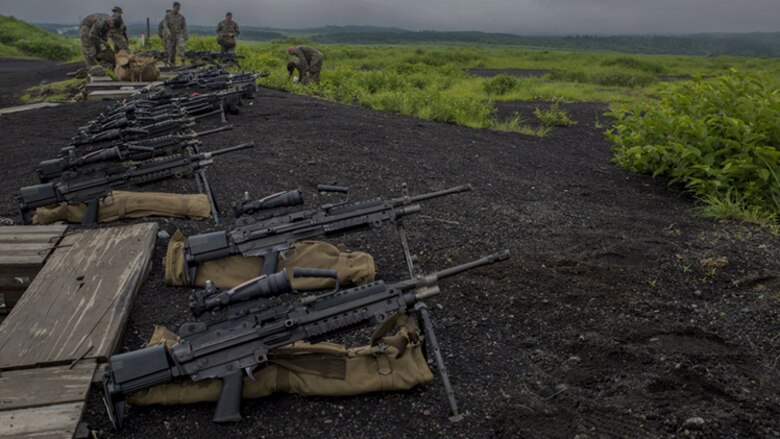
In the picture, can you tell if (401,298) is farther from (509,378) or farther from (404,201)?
(404,201)

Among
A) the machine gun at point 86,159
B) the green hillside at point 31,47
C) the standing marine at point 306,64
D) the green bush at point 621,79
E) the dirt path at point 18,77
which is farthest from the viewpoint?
the green hillside at point 31,47

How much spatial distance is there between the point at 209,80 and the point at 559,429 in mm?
10283

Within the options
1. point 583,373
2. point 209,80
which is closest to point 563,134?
point 209,80

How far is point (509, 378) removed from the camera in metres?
3.67

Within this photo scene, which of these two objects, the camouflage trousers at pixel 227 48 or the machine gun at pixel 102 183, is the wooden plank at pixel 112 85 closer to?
the camouflage trousers at pixel 227 48

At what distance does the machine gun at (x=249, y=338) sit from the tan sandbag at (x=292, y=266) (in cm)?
151

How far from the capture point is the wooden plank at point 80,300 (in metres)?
3.73

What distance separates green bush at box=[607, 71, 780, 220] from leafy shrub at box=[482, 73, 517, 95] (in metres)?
10.9

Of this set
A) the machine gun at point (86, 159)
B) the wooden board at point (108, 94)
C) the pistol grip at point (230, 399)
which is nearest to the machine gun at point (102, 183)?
the machine gun at point (86, 159)

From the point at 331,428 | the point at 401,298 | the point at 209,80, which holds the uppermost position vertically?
the point at 209,80

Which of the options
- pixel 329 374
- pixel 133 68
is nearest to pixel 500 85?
pixel 133 68

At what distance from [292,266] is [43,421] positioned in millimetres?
2329

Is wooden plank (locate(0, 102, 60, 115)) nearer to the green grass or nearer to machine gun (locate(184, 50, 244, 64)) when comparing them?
the green grass

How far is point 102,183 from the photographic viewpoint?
627 cm
